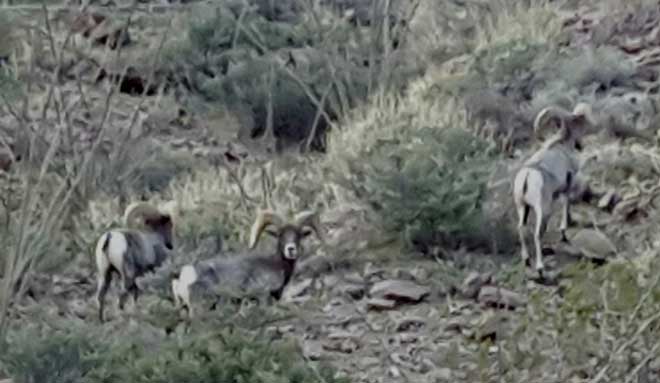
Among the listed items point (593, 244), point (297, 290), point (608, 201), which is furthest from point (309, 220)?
point (608, 201)

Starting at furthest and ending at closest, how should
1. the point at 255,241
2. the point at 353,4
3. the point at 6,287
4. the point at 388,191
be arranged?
1. the point at 353,4
2. the point at 388,191
3. the point at 255,241
4. the point at 6,287

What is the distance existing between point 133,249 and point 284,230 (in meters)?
0.66

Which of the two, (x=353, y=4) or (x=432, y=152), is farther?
(x=353, y=4)

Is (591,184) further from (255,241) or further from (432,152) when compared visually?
(255,241)

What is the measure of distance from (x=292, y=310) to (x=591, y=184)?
5.99 ft

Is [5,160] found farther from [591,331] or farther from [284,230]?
[591,331]

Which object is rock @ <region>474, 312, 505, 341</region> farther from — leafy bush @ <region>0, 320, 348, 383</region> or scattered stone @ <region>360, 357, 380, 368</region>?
leafy bush @ <region>0, 320, 348, 383</region>

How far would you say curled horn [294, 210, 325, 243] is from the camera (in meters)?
8.50

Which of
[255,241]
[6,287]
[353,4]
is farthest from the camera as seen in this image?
[353,4]

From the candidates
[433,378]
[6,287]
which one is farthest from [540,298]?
[6,287]

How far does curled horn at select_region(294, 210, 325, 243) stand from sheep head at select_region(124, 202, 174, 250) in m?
0.57

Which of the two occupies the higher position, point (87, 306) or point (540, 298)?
point (540, 298)

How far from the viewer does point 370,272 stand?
29.1ft

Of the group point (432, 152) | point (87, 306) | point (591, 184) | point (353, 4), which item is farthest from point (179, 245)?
point (353, 4)
